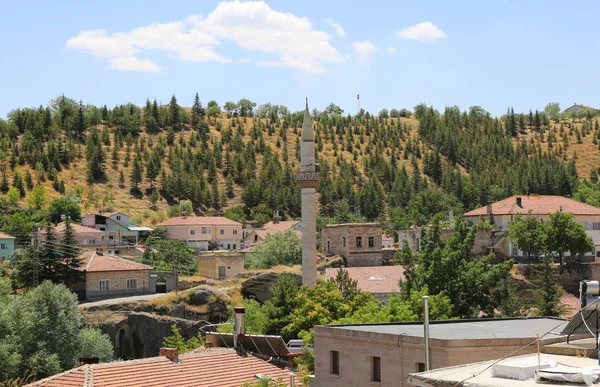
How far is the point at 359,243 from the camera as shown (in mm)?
82312

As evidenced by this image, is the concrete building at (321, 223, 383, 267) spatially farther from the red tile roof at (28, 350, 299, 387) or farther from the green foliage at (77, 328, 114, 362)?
the red tile roof at (28, 350, 299, 387)

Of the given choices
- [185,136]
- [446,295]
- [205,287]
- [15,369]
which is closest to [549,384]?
[15,369]

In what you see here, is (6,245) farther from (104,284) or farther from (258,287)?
(258,287)

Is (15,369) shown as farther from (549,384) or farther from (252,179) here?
(252,179)

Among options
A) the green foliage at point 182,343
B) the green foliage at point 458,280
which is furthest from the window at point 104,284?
the green foliage at point 458,280

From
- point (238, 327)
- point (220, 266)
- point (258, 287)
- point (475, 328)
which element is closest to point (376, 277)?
point (258, 287)

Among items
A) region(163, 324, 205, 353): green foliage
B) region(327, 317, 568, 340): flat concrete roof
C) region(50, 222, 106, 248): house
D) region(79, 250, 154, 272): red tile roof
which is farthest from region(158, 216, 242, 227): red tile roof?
region(327, 317, 568, 340): flat concrete roof

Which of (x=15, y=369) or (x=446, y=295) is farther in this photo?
(x=446, y=295)

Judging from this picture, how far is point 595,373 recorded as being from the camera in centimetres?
1048

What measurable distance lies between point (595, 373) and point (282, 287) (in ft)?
143

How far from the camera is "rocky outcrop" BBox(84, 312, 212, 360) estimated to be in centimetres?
6047

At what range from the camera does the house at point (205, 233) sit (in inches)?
4385

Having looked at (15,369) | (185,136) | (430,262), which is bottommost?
(15,369)

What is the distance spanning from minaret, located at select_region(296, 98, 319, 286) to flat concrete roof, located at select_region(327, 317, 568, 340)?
112 feet
